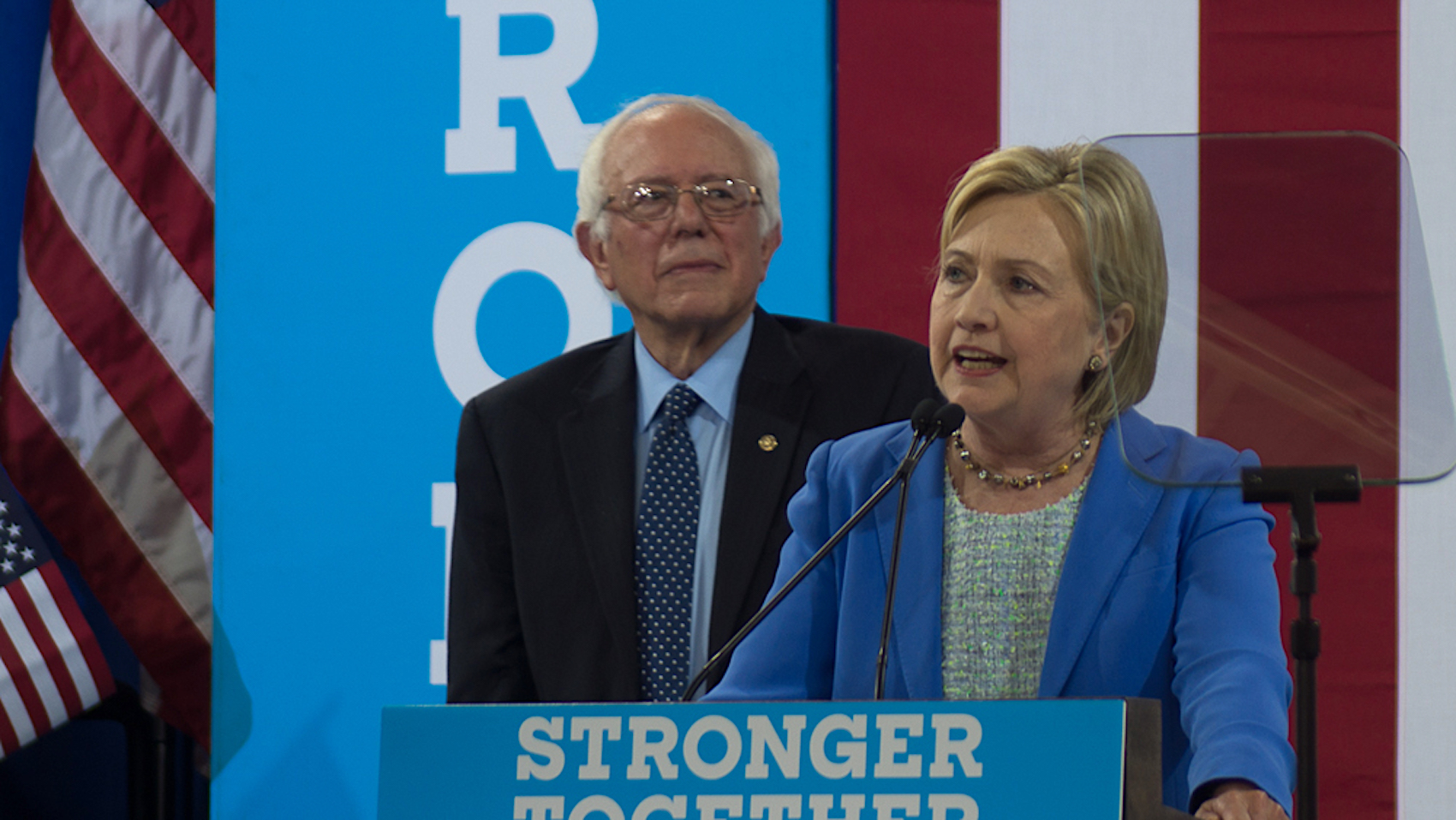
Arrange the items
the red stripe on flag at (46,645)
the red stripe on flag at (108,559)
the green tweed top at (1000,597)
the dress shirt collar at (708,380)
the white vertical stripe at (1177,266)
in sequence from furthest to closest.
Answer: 1. the red stripe on flag at (108,559)
2. the red stripe on flag at (46,645)
3. the dress shirt collar at (708,380)
4. the green tweed top at (1000,597)
5. the white vertical stripe at (1177,266)

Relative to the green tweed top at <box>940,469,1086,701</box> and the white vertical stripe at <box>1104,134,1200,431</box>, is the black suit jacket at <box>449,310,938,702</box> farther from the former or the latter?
the white vertical stripe at <box>1104,134,1200,431</box>

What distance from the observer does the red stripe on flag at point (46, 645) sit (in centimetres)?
302

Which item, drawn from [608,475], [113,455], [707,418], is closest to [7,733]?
[113,455]

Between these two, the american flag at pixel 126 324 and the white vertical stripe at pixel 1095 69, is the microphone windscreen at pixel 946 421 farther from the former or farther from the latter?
the american flag at pixel 126 324

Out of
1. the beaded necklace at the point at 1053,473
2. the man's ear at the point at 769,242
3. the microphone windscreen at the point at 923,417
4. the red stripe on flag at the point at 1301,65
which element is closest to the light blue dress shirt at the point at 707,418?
the man's ear at the point at 769,242

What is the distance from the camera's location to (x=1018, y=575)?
1.47m

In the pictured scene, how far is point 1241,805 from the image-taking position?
1.08 m

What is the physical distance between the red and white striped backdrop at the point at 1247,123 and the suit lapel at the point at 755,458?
64cm

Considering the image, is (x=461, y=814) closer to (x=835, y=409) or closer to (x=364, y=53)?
(x=835, y=409)

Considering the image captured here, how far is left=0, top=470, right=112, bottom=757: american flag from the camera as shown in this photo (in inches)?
118

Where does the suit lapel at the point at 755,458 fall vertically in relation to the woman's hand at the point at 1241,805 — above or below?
above

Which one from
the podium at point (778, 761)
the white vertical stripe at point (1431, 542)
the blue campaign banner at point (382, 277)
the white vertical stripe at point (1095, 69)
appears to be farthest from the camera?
the blue campaign banner at point (382, 277)

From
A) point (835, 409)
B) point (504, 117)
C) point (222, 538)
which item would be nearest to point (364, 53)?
point (504, 117)

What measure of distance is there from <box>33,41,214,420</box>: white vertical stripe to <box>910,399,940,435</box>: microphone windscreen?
7.53 feet
